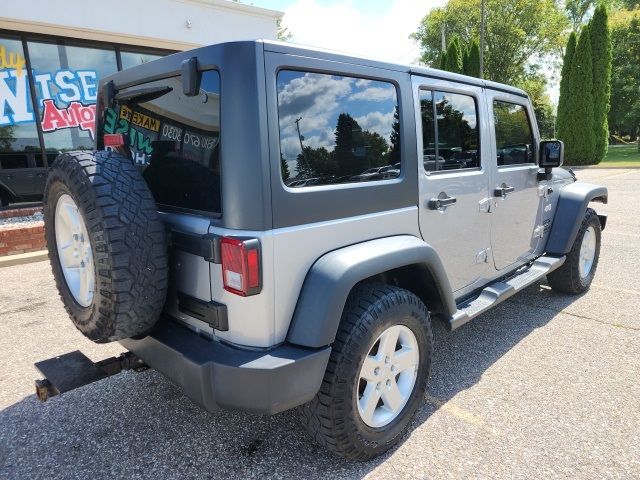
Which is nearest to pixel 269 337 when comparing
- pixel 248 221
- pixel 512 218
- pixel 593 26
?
pixel 248 221

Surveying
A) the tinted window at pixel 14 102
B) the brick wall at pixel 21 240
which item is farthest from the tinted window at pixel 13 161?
the brick wall at pixel 21 240

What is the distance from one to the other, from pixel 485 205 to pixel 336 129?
148cm

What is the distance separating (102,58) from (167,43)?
1.40 m

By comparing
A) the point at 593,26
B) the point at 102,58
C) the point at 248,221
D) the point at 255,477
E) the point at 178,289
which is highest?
the point at 593,26

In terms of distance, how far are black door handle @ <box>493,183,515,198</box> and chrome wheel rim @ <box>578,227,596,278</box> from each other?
1539mm

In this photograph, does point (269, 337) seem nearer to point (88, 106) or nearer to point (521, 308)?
point (521, 308)

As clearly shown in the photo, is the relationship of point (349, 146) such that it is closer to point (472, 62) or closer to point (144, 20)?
point (144, 20)

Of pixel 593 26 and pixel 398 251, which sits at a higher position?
pixel 593 26

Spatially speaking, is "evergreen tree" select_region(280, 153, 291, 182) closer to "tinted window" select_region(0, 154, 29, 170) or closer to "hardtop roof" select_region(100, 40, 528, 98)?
"hardtop roof" select_region(100, 40, 528, 98)

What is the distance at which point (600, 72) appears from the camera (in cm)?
1962

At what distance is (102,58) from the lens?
31.6 ft

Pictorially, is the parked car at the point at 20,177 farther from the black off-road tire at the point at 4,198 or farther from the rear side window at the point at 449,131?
the rear side window at the point at 449,131

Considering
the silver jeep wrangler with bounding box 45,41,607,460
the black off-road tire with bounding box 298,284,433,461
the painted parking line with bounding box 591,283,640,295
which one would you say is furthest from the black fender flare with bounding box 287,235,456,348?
the painted parking line with bounding box 591,283,640,295

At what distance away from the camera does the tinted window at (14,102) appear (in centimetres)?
863
